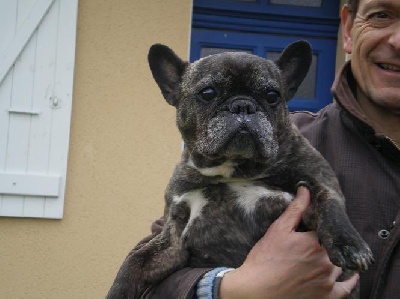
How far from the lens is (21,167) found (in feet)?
12.0

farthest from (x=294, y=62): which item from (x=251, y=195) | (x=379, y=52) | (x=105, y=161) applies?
(x=105, y=161)

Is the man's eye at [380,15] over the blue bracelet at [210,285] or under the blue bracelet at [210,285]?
over

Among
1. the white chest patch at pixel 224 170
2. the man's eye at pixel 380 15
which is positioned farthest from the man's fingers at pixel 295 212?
the man's eye at pixel 380 15

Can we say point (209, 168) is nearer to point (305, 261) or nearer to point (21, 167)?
point (305, 261)

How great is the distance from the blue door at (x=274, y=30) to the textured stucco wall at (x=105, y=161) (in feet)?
1.40

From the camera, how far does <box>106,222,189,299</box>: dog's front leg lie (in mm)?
1936

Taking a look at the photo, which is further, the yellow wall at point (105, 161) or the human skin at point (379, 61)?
the yellow wall at point (105, 161)

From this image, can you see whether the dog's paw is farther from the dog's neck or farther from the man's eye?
the man's eye

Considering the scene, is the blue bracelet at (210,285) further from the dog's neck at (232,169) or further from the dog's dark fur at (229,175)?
the dog's neck at (232,169)

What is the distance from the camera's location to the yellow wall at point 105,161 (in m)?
3.75

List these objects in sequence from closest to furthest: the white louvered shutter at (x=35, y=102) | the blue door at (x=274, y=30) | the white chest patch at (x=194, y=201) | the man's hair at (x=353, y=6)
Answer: the white chest patch at (x=194, y=201)
the man's hair at (x=353, y=6)
the white louvered shutter at (x=35, y=102)
the blue door at (x=274, y=30)

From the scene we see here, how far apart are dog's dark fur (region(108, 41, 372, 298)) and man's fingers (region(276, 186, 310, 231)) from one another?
3 centimetres

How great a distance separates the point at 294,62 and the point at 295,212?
68 cm

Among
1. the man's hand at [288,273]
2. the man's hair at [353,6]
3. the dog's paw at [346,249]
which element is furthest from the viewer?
the man's hair at [353,6]
